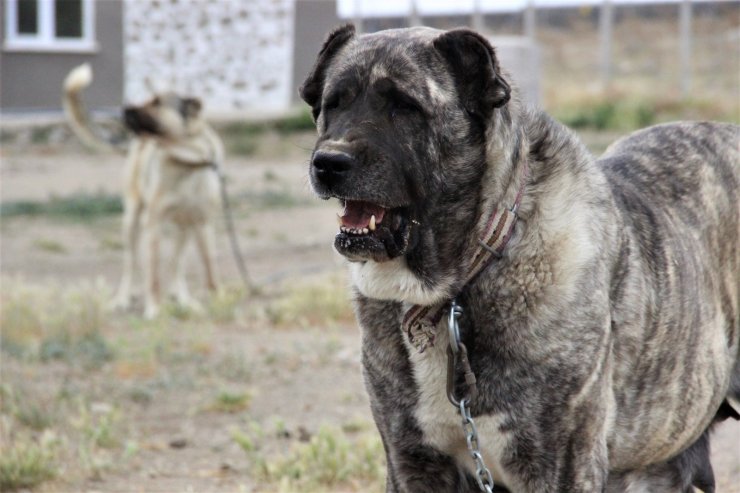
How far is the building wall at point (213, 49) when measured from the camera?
18844 millimetres

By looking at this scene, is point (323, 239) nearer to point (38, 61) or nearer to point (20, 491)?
point (20, 491)

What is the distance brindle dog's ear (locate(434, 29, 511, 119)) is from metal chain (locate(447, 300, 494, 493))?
49 cm

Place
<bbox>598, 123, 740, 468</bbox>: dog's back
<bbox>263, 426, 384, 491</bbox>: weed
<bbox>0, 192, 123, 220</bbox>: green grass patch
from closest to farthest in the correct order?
1. <bbox>598, 123, 740, 468</bbox>: dog's back
2. <bbox>263, 426, 384, 491</bbox>: weed
3. <bbox>0, 192, 123, 220</bbox>: green grass patch

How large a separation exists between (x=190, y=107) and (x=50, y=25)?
35.9 ft

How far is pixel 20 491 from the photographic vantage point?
4.29m

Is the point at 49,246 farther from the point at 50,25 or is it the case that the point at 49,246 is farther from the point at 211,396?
the point at 50,25

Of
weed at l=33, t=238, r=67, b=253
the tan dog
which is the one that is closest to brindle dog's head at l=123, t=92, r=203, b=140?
the tan dog

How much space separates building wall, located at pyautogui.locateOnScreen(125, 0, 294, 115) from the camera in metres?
18.8

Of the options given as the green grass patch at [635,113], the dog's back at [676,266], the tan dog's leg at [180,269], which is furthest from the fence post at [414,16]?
the dog's back at [676,266]

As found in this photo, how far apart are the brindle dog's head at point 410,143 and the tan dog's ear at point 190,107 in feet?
20.6

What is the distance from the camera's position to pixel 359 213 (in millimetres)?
2684

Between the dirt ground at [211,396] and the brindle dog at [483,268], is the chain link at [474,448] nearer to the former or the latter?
the brindle dog at [483,268]

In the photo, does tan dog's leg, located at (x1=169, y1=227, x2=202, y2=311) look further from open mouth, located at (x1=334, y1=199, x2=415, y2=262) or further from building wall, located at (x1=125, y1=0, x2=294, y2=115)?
building wall, located at (x1=125, y1=0, x2=294, y2=115)

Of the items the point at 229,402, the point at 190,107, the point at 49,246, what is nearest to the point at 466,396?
the point at 229,402
